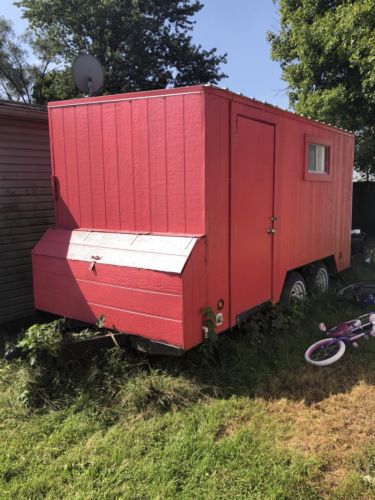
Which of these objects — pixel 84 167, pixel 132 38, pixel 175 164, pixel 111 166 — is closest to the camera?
pixel 175 164

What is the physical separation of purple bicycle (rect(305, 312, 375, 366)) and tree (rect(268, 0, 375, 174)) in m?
7.66

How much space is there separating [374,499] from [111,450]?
68.2 inches

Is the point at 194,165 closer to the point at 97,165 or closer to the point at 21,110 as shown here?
the point at 97,165

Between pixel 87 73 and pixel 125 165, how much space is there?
2179mm

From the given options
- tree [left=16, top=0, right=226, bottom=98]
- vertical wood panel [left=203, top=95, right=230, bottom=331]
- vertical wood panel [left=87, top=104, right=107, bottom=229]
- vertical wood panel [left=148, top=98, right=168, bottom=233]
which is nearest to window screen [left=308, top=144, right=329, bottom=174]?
vertical wood panel [left=203, top=95, right=230, bottom=331]

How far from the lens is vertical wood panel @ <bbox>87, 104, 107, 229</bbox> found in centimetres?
432

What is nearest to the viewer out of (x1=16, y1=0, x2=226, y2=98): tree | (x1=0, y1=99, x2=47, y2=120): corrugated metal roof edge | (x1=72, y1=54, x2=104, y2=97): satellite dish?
(x1=0, y1=99, x2=47, y2=120): corrugated metal roof edge

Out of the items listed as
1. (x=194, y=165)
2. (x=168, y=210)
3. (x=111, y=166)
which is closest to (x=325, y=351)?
(x=168, y=210)

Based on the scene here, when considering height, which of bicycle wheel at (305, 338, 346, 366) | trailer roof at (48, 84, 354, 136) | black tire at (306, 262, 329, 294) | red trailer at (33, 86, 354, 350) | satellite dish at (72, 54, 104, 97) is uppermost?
satellite dish at (72, 54, 104, 97)

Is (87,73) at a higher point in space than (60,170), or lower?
higher

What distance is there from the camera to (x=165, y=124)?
3865 mm

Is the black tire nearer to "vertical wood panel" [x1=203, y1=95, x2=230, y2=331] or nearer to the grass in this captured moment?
the grass

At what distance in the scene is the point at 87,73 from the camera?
5.64 m

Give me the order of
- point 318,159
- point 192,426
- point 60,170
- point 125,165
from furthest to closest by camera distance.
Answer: point 318,159
point 60,170
point 125,165
point 192,426
